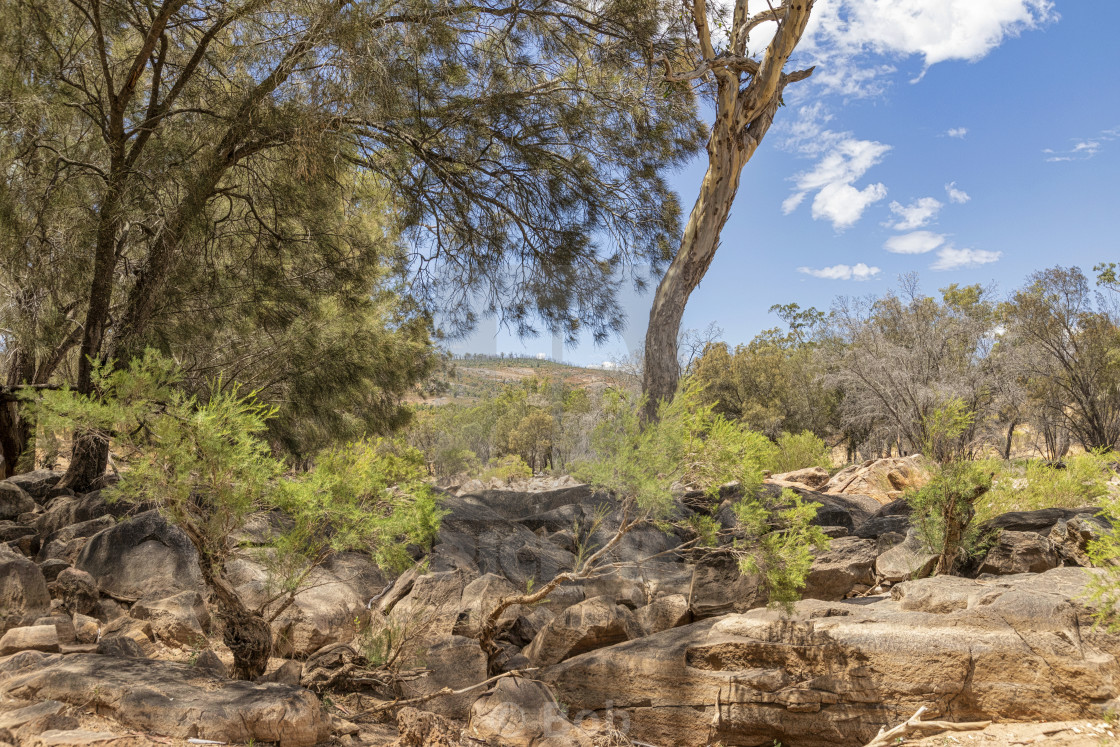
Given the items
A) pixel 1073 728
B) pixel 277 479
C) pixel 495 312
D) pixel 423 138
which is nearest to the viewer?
pixel 1073 728

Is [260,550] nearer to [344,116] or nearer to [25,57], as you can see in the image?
[344,116]

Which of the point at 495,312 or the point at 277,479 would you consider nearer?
the point at 277,479

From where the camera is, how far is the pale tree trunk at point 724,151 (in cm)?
850

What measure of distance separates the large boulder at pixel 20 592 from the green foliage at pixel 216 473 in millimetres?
1170

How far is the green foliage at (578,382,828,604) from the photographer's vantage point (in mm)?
4492

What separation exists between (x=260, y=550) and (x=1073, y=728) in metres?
4.62

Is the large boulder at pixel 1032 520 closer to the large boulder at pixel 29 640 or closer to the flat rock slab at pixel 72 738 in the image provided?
the flat rock slab at pixel 72 738

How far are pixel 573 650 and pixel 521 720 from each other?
964mm

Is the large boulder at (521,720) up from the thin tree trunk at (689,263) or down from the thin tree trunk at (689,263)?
down

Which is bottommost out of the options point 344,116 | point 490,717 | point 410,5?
point 490,717

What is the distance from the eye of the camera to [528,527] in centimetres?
793

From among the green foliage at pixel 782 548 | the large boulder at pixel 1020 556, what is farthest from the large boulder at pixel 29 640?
the large boulder at pixel 1020 556

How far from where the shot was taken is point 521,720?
395 centimetres

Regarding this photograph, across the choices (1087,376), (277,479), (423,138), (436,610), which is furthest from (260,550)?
(1087,376)
